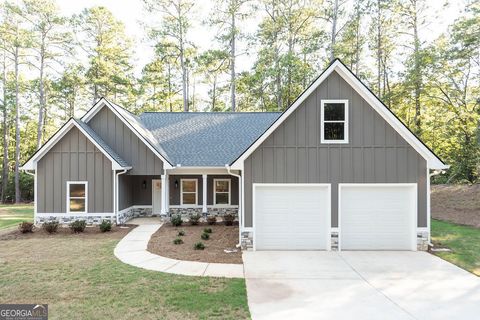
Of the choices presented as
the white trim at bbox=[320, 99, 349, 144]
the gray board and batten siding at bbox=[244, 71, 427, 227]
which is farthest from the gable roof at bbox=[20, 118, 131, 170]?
the white trim at bbox=[320, 99, 349, 144]

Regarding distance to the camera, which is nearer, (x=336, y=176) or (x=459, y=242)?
(x=336, y=176)

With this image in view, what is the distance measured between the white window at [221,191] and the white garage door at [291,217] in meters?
6.76

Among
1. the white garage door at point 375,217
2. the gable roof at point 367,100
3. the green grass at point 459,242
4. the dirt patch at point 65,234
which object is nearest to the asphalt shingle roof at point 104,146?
the dirt patch at point 65,234

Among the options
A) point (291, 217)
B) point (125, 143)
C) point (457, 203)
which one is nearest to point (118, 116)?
point (125, 143)

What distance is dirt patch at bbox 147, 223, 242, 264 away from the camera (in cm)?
920

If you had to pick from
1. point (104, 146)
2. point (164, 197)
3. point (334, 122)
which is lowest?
point (164, 197)

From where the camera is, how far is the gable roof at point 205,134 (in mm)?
16109

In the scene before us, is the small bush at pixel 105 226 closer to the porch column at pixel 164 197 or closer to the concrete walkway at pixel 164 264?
the concrete walkway at pixel 164 264

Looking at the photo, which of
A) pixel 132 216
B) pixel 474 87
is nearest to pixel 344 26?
pixel 474 87

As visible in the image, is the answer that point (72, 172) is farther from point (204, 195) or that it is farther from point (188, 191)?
point (204, 195)

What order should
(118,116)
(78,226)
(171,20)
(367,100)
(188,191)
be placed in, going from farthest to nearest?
(171,20)
(188,191)
(118,116)
(78,226)
(367,100)

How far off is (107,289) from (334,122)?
821 centimetres

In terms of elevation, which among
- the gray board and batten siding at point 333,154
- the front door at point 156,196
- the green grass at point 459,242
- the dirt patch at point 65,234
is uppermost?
the gray board and batten siding at point 333,154

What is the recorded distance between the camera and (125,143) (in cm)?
1524
